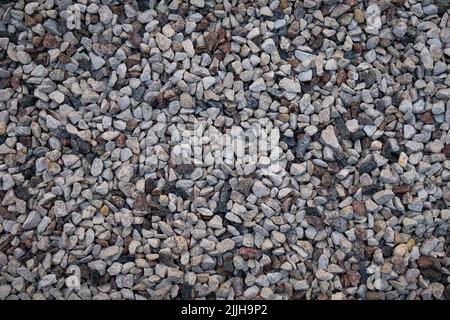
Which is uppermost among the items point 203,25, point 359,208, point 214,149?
point 203,25

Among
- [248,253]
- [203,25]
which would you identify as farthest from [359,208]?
[203,25]

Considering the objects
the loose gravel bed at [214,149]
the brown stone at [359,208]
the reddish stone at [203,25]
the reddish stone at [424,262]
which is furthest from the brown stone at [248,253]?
the reddish stone at [203,25]

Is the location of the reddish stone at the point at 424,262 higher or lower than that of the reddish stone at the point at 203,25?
lower

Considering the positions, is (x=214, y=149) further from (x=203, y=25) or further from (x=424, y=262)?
(x=424, y=262)

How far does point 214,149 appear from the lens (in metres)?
1.86

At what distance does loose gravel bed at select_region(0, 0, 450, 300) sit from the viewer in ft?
5.95

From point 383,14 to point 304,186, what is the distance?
0.69 metres

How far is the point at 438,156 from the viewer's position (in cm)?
188

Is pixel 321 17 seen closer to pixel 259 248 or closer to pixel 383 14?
pixel 383 14

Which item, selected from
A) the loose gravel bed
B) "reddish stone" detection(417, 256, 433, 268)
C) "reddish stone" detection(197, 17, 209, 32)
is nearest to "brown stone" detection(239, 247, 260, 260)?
the loose gravel bed

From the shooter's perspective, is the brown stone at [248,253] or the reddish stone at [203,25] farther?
the reddish stone at [203,25]

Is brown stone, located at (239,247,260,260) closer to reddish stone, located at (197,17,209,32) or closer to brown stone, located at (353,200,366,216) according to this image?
brown stone, located at (353,200,366,216)

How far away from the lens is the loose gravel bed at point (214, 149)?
1.81 meters

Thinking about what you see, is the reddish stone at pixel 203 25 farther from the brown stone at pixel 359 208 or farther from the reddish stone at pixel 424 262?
the reddish stone at pixel 424 262
